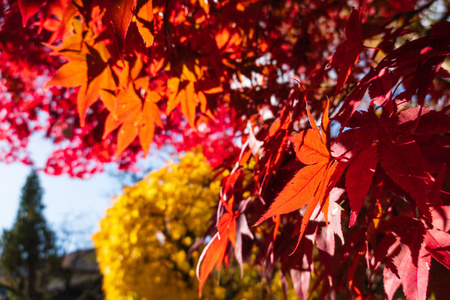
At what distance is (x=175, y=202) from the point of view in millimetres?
3639

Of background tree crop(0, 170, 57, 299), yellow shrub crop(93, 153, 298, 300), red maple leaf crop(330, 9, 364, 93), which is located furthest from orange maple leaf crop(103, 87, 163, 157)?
background tree crop(0, 170, 57, 299)

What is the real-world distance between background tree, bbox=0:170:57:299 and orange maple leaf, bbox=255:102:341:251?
39.3 ft

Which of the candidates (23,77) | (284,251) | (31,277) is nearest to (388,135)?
(284,251)

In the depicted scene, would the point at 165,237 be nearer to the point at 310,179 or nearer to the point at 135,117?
the point at 135,117

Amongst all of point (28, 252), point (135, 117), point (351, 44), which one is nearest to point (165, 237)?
point (135, 117)

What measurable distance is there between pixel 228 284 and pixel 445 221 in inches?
133

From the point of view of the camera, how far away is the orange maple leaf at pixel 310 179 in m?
0.52

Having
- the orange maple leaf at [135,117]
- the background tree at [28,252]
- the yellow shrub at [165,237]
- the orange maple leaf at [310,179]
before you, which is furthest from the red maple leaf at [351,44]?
the background tree at [28,252]

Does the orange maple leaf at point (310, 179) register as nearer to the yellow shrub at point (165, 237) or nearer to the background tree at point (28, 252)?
the yellow shrub at point (165, 237)

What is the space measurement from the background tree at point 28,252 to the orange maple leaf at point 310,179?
1199cm

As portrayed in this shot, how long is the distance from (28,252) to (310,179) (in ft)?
44.5

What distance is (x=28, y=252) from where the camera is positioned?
38.3ft

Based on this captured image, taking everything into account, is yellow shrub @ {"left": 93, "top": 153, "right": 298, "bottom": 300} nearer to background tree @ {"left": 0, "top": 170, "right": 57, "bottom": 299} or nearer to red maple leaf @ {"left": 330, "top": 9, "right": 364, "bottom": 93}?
red maple leaf @ {"left": 330, "top": 9, "right": 364, "bottom": 93}

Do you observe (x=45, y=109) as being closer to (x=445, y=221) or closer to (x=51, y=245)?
(x=445, y=221)
